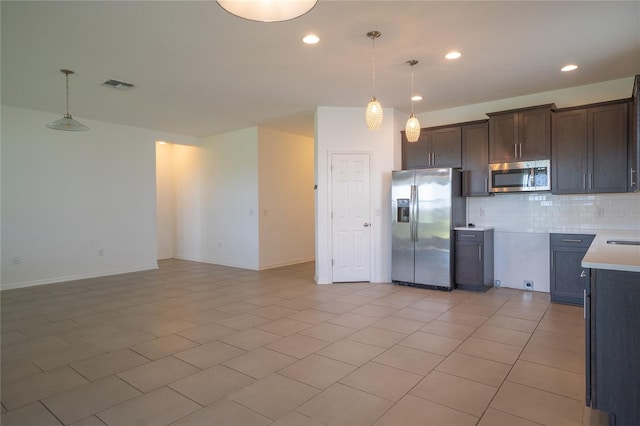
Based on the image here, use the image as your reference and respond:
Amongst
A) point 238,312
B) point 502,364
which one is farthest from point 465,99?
point 238,312

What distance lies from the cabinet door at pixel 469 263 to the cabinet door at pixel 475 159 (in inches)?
31.2

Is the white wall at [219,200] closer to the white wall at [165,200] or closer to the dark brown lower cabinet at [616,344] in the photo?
→ the white wall at [165,200]

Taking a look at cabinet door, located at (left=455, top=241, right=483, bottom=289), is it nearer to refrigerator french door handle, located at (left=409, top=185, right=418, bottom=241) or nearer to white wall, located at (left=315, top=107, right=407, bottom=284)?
refrigerator french door handle, located at (left=409, top=185, right=418, bottom=241)

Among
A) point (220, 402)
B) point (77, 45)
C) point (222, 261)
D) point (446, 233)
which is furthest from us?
point (222, 261)

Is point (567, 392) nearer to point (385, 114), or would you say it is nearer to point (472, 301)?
point (472, 301)

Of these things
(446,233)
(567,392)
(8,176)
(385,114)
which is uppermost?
(385,114)

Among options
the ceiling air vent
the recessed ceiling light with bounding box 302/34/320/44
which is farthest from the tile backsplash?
the ceiling air vent

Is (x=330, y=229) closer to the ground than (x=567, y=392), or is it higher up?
higher up

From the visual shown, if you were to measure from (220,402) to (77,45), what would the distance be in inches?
139

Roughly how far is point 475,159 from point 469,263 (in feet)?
5.02

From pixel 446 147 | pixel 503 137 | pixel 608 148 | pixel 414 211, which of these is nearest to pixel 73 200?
pixel 414 211

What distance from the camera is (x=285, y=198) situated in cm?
781

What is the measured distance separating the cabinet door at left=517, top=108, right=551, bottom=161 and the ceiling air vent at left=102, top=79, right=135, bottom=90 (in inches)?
205

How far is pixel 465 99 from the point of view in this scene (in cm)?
541
